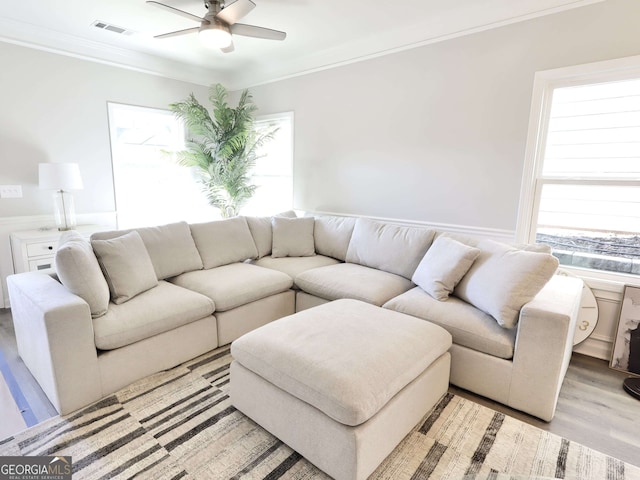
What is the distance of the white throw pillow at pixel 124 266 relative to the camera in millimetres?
2264

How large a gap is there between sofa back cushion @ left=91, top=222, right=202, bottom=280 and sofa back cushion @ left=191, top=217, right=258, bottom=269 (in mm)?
86

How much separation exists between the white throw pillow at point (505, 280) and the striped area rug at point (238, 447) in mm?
598

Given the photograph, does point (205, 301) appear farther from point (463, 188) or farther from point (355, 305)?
point (463, 188)

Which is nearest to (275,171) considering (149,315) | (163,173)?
(163,173)

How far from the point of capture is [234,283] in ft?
8.90

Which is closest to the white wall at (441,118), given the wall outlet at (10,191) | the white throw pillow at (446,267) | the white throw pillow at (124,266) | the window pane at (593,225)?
the window pane at (593,225)

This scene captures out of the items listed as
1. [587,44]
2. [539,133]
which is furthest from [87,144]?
[587,44]

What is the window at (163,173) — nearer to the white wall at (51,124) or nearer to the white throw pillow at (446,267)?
the white wall at (51,124)

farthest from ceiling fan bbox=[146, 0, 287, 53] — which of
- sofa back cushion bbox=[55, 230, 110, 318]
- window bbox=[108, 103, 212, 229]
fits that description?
window bbox=[108, 103, 212, 229]

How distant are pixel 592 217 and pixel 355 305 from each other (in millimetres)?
1934

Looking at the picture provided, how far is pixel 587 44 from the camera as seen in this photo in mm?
2398

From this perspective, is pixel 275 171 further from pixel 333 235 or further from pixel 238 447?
pixel 238 447

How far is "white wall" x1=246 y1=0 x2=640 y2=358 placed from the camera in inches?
98.1

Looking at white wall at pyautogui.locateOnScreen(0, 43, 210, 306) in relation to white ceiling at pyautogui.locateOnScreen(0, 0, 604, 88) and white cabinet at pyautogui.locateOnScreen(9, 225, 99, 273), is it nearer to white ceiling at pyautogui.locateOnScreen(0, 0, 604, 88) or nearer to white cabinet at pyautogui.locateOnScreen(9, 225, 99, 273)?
white ceiling at pyautogui.locateOnScreen(0, 0, 604, 88)
